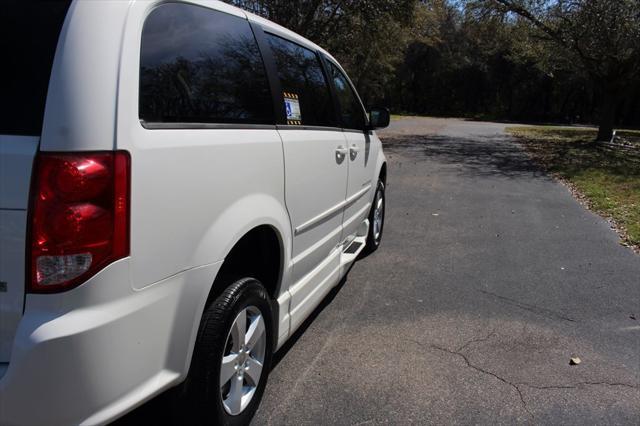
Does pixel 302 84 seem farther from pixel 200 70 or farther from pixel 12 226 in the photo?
pixel 12 226

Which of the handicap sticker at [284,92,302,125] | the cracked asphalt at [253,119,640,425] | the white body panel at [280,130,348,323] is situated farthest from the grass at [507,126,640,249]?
the handicap sticker at [284,92,302,125]

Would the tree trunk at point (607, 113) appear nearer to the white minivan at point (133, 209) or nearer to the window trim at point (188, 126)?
the white minivan at point (133, 209)

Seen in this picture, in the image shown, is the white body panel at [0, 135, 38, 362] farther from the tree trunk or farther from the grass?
the tree trunk

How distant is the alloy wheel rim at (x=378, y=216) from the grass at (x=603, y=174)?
3.14 m

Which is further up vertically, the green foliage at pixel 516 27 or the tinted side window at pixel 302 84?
the green foliage at pixel 516 27

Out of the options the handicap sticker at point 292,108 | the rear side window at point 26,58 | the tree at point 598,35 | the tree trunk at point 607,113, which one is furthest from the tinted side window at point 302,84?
the tree trunk at point 607,113

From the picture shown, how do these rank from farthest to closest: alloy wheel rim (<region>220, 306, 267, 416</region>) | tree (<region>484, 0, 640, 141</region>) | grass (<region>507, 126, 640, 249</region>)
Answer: tree (<region>484, 0, 640, 141</region>)
grass (<region>507, 126, 640, 249</region>)
alloy wheel rim (<region>220, 306, 267, 416</region>)

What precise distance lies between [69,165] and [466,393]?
8.31 feet

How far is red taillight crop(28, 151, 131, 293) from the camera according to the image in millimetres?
1814

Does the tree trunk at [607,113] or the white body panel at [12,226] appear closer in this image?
the white body panel at [12,226]

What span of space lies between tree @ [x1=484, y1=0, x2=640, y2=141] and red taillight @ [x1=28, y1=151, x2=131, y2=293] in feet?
51.2

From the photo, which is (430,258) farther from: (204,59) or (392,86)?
(392,86)

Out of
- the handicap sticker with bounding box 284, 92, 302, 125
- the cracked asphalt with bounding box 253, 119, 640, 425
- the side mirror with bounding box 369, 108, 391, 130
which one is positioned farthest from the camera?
the side mirror with bounding box 369, 108, 391, 130

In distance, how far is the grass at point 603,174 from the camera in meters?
8.32
